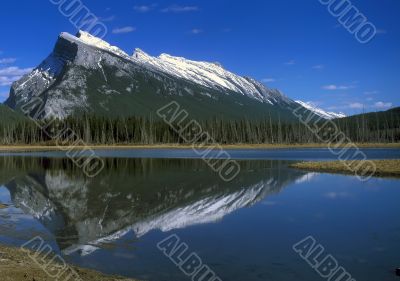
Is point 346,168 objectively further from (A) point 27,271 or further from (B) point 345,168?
(A) point 27,271

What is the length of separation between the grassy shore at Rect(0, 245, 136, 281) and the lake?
0.87 metres

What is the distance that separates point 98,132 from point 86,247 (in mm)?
174485

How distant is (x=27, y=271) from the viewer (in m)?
14.4

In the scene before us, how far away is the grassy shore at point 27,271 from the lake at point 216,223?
2.85ft

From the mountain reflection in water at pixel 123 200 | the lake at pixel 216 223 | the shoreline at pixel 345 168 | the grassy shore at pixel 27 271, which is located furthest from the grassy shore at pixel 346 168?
the grassy shore at pixel 27 271

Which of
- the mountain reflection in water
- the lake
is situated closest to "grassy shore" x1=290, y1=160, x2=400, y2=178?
the mountain reflection in water

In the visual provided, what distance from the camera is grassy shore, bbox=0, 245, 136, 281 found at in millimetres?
13758

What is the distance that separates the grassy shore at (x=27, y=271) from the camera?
13758 millimetres

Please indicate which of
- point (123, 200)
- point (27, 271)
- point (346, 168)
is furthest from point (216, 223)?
point (346, 168)

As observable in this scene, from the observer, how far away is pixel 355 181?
43.8 meters

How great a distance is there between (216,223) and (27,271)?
11.0 metres

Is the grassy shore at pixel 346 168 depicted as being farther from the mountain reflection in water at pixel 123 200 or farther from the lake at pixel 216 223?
the lake at pixel 216 223

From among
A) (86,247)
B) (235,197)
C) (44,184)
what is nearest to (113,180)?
(44,184)

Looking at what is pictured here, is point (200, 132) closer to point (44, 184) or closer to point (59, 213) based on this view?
point (44, 184)
